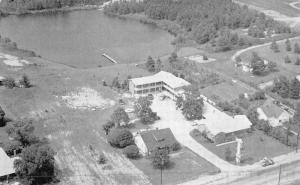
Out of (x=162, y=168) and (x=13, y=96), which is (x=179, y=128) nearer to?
(x=162, y=168)

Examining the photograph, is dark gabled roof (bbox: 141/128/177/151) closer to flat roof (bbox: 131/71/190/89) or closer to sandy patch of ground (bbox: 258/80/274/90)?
flat roof (bbox: 131/71/190/89)

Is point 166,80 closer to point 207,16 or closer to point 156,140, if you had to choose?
point 156,140

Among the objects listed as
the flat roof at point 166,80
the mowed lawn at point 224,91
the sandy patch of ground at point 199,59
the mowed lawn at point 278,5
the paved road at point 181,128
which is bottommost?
the paved road at point 181,128

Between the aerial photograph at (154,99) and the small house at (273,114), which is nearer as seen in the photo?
the aerial photograph at (154,99)

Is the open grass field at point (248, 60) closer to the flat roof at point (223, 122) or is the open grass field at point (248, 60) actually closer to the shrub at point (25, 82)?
the flat roof at point (223, 122)

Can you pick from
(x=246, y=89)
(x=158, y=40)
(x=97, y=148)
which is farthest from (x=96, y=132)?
(x=158, y=40)

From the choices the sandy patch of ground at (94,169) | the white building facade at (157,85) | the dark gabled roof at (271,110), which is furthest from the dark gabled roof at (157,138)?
the dark gabled roof at (271,110)
